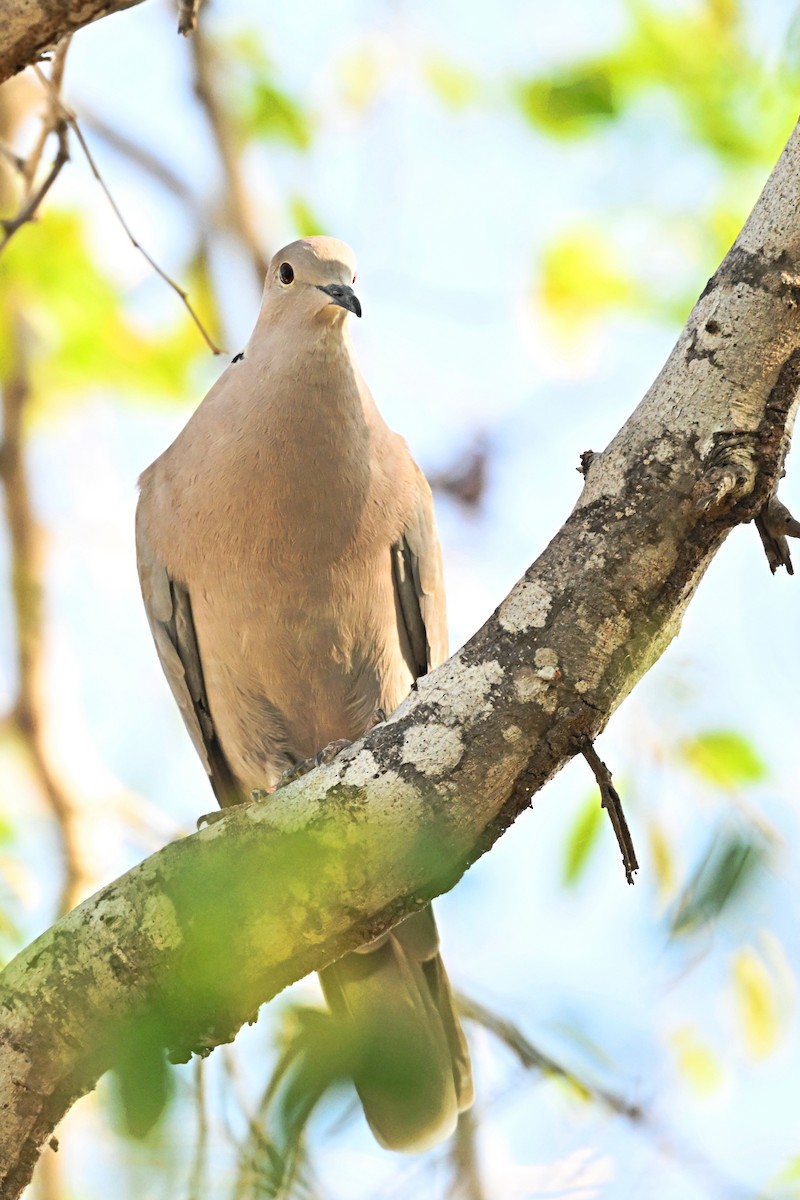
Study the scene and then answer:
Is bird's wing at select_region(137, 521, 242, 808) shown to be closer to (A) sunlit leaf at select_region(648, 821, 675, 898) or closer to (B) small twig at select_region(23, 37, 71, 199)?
(B) small twig at select_region(23, 37, 71, 199)

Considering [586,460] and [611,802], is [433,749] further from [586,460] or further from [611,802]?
[586,460]

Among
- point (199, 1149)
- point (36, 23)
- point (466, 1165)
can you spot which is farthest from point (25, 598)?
point (199, 1149)

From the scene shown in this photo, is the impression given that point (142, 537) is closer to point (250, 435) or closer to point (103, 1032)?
point (250, 435)

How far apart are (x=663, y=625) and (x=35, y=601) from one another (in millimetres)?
3502

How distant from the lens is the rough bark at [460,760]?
229 cm

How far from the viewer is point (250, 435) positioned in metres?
3.66

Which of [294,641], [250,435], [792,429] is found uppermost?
[250,435]

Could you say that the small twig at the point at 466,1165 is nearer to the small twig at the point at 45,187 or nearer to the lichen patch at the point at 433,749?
the lichen patch at the point at 433,749

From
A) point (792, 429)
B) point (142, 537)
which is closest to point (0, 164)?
point (142, 537)

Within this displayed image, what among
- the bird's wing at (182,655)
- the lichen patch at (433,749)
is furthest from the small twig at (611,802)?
the bird's wing at (182,655)

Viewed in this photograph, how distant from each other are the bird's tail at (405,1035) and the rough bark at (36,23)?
174 centimetres

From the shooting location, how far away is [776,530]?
238 cm

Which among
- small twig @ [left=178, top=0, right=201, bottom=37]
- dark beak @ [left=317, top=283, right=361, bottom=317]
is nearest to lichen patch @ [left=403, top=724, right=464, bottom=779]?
small twig @ [left=178, top=0, right=201, bottom=37]

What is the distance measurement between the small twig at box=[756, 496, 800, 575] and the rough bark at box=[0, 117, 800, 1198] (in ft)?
0.21
